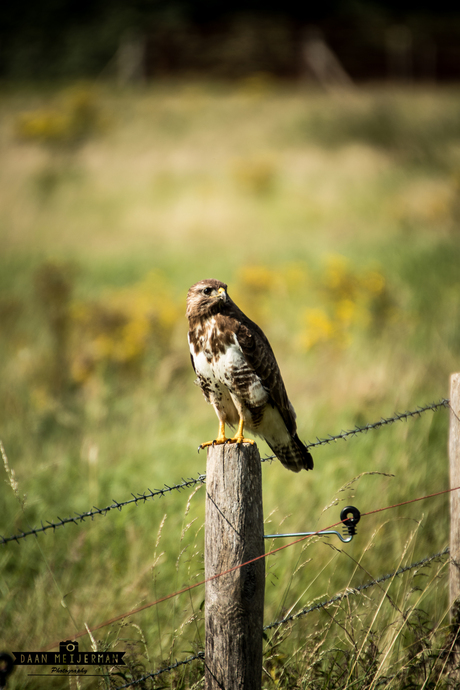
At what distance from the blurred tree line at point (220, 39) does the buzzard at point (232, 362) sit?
25.8 m

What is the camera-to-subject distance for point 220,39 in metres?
25.8

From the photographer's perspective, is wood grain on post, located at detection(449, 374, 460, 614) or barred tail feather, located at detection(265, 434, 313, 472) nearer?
wood grain on post, located at detection(449, 374, 460, 614)

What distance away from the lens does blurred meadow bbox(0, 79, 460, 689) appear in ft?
8.33

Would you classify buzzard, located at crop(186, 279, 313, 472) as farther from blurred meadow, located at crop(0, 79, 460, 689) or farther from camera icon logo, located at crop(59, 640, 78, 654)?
camera icon logo, located at crop(59, 640, 78, 654)

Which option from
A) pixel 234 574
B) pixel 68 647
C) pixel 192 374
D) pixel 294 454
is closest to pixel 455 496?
pixel 294 454

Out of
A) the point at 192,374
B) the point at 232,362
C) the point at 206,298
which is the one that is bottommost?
the point at 232,362

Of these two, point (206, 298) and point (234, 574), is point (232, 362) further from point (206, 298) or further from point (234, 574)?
point (234, 574)

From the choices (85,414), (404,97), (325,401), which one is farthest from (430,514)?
(404,97)

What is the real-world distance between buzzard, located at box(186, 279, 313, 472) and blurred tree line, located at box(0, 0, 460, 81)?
2580 centimetres

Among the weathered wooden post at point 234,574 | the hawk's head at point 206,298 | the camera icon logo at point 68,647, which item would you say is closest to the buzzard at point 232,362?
the hawk's head at point 206,298

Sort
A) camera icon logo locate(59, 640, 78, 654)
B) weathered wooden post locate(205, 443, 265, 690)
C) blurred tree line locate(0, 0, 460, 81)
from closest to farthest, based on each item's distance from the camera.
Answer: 1. weathered wooden post locate(205, 443, 265, 690)
2. camera icon logo locate(59, 640, 78, 654)
3. blurred tree line locate(0, 0, 460, 81)

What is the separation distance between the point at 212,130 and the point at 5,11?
17.1 m

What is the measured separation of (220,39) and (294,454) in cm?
2830

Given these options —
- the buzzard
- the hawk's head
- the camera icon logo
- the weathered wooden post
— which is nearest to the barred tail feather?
the buzzard
